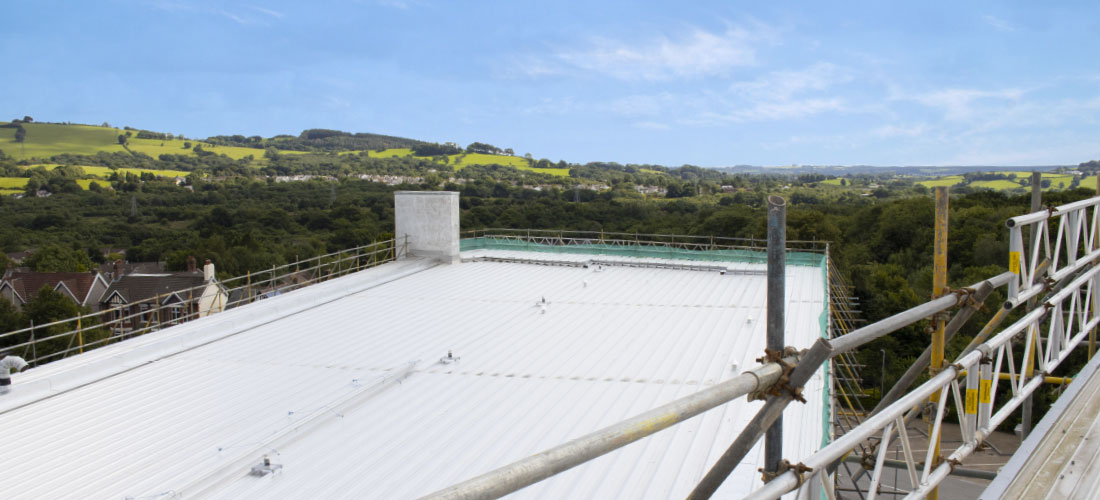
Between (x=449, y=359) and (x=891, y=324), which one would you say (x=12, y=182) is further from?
(x=891, y=324)

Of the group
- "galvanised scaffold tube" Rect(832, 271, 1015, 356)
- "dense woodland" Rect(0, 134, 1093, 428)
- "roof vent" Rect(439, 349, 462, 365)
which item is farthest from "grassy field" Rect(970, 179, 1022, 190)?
"galvanised scaffold tube" Rect(832, 271, 1015, 356)

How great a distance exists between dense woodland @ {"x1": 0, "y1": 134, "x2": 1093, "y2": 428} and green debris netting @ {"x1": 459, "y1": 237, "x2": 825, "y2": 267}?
49.4 feet

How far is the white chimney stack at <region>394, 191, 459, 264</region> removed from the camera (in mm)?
19266

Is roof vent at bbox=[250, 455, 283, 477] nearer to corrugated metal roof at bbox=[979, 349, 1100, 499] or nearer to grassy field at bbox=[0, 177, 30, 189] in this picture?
corrugated metal roof at bbox=[979, 349, 1100, 499]

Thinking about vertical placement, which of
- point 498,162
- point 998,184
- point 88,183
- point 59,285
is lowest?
point 59,285

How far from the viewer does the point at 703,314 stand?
1381 cm

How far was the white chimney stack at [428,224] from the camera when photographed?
19.3 metres

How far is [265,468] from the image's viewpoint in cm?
713

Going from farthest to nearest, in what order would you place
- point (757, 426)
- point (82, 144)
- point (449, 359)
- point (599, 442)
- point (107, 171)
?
point (82, 144), point (107, 171), point (449, 359), point (757, 426), point (599, 442)

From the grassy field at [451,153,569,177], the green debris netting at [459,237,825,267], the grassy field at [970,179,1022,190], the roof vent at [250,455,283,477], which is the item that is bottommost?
the roof vent at [250,455,283,477]

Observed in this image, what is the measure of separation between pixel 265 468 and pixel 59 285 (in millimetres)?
52507

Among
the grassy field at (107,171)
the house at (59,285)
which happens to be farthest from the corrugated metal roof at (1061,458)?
the grassy field at (107,171)

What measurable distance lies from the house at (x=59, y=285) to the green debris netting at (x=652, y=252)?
38926 mm

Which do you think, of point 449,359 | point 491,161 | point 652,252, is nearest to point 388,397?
point 449,359
